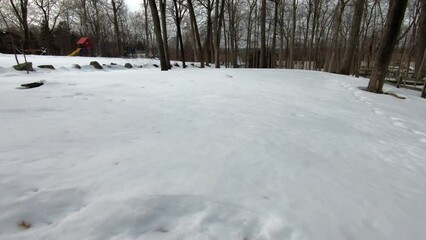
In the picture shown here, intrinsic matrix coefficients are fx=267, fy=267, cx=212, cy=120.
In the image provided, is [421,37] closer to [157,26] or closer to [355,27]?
[355,27]

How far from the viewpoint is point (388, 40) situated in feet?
25.7

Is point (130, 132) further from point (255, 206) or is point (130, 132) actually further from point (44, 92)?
point (44, 92)

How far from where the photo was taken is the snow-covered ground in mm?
1508

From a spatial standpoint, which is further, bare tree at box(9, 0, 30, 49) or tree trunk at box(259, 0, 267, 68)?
bare tree at box(9, 0, 30, 49)

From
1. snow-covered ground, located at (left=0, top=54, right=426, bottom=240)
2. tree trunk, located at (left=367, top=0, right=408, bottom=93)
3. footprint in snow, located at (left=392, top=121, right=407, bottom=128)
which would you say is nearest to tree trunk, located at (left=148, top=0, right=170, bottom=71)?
tree trunk, located at (left=367, top=0, right=408, bottom=93)

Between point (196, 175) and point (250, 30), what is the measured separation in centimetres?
3062

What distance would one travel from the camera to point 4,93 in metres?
4.31

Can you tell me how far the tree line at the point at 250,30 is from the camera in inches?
688

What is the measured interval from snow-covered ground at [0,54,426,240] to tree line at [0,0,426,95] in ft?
31.9

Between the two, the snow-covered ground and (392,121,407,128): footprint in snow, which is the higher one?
the snow-covered ground

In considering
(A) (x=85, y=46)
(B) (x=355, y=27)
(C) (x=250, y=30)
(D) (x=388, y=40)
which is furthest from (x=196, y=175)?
(C) (x=250, y=30)

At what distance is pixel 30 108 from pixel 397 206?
13.6ft

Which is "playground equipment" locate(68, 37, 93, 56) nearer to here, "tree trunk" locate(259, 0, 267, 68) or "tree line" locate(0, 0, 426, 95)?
"tree line" locate(0, 0, 426, 95)

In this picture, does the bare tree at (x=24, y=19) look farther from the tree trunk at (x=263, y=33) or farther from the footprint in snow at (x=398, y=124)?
the footprint in snow at (x=398, y=124)
